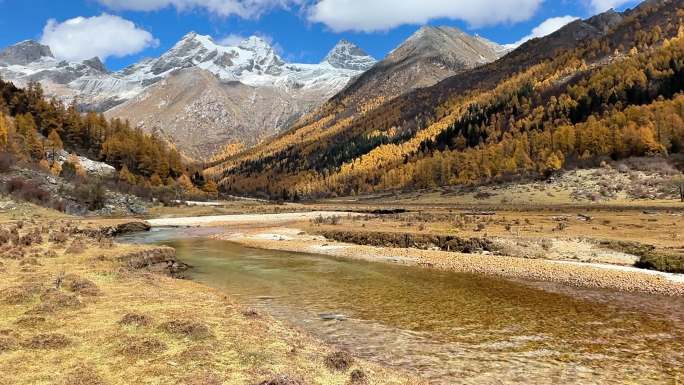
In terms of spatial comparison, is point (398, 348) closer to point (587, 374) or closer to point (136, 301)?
point (587, 374)

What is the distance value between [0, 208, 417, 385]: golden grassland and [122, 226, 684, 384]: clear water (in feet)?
8.38

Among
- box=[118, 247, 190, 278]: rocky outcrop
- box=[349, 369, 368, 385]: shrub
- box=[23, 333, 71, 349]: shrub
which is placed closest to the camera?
box=[349, 369, 368, 385]: shrub

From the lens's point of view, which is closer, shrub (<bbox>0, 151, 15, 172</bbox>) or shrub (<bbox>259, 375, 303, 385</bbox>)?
shrub (<bbox>259, 375, 303, 385</bbox>)

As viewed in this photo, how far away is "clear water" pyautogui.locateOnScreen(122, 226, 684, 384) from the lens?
1473 cm

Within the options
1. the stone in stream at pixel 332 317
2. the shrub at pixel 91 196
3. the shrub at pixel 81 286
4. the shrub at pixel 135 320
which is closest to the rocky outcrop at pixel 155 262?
the shrub at pixel 81 286

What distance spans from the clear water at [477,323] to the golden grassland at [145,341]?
2555mm

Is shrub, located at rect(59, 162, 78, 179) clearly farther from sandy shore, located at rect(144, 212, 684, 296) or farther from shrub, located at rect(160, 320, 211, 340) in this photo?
shrub, located at rect(160, 320, 211, 340)

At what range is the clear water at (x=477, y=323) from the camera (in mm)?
14734

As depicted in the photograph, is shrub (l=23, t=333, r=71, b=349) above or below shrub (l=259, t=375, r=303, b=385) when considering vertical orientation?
above

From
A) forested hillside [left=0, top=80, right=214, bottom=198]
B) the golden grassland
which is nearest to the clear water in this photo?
the golden grassland

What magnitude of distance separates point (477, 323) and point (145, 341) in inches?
512

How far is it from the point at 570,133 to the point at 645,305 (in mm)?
141758

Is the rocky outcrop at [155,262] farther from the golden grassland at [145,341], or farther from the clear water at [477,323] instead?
the golden grassland at [145,341]

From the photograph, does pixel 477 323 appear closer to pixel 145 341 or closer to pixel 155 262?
pixel 145 341
